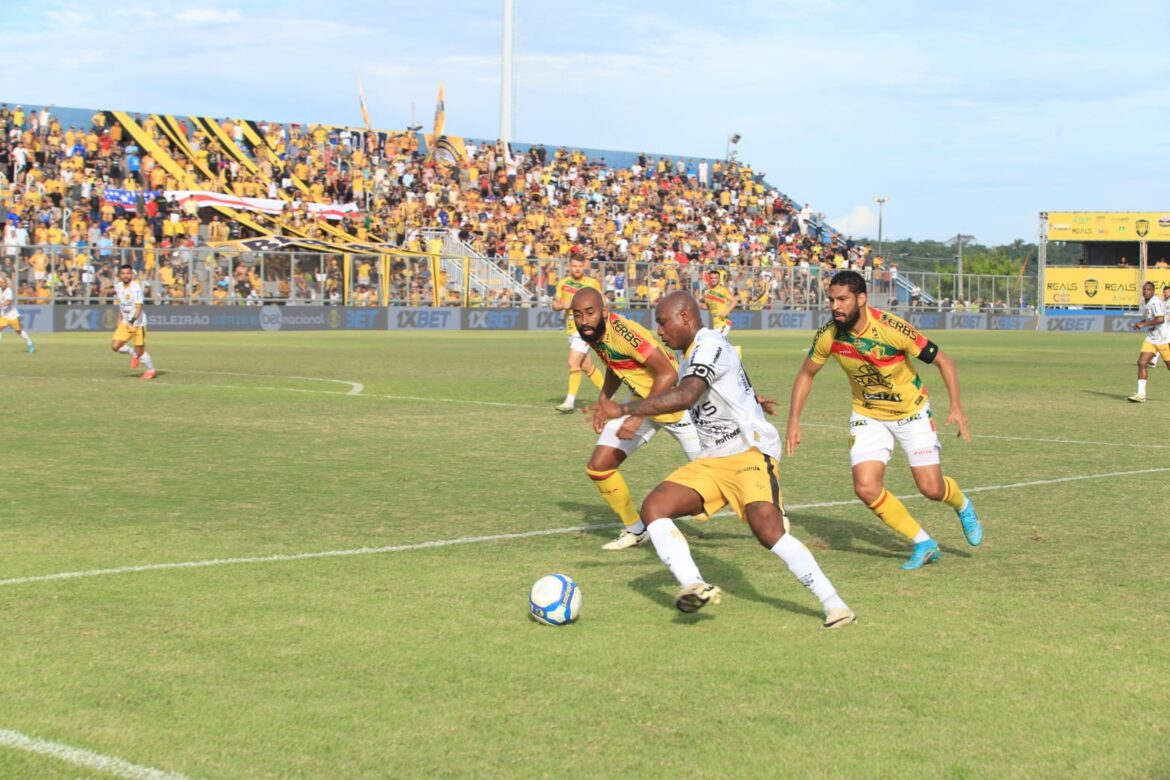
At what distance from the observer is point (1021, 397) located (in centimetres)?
2348

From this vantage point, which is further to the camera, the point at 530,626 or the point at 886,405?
the point at 886,405

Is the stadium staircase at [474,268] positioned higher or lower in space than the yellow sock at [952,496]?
higher

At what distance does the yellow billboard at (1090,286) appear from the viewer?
8188 centimetres

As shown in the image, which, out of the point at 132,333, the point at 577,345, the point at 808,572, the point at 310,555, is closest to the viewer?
the point at 808,572

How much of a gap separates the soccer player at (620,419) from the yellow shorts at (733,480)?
1.64 m

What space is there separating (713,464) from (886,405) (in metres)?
2.21

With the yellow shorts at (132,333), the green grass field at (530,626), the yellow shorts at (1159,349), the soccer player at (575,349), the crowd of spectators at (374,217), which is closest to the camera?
the green grass field at (530,626)

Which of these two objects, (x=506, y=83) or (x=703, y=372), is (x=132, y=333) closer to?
(x=703, y=372)

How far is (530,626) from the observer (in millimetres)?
6820

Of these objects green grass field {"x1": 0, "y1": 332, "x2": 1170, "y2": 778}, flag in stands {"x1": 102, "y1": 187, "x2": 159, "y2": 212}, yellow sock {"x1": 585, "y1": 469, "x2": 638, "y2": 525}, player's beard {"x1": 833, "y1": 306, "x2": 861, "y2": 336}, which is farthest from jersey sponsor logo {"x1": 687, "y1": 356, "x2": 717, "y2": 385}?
flag in stands {"x1": 102, "y1": 187, "x2": 159, "y2": 212}

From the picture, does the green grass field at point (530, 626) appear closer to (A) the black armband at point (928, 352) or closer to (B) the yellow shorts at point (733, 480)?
(B) the yellow shorts at point (733, 480)

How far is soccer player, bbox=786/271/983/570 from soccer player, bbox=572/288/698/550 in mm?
917

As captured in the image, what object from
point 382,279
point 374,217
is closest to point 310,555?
point 382,279

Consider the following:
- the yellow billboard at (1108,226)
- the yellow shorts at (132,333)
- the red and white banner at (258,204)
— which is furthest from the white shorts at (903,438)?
the yellow billboard at (1108,226)
